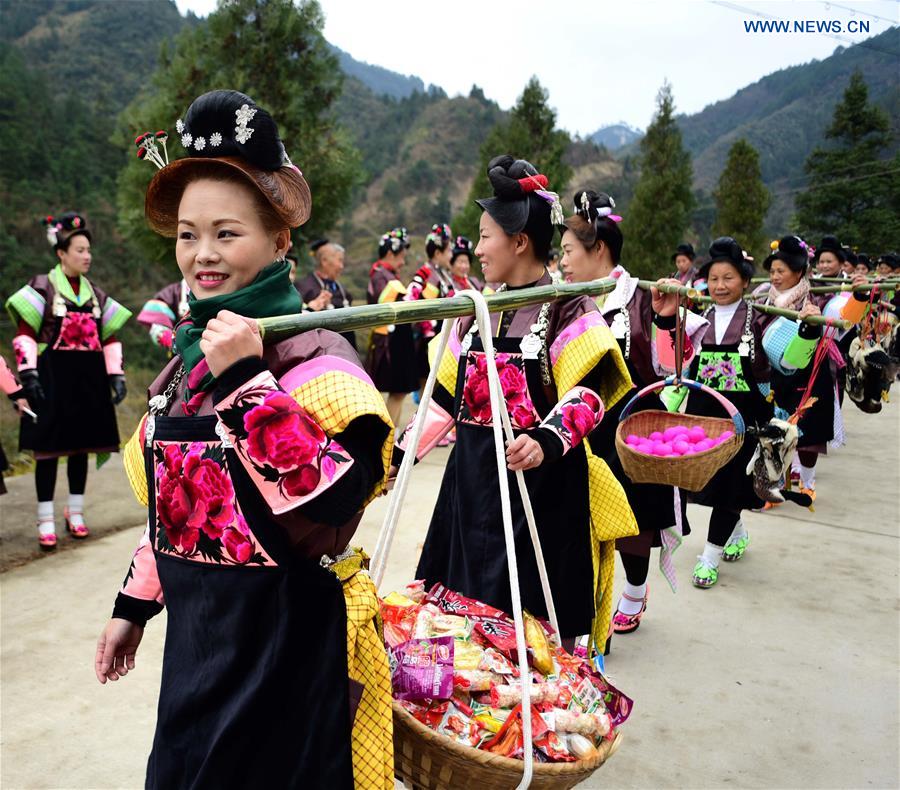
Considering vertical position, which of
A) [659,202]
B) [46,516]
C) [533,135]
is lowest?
[46,516]

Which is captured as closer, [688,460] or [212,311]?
[212,311]

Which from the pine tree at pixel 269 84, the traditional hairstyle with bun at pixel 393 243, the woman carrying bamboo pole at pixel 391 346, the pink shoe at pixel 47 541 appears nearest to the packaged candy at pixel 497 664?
the pink shoe at pixel 47 541

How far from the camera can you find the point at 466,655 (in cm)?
161

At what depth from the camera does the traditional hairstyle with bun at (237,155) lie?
140 cm

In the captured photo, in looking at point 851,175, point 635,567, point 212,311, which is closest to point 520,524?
point 212,311

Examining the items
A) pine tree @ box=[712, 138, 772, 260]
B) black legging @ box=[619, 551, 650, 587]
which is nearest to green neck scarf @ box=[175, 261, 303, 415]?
black legging @ box=[619, 551, 650, 587]

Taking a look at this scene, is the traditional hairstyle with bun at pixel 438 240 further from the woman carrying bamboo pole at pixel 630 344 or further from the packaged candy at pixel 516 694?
the packaged candy at pixel 516 694

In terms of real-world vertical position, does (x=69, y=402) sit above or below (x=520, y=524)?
below

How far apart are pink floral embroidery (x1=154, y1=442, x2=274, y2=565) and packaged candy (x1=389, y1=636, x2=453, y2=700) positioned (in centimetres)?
40

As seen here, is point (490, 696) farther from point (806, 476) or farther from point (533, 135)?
point (533, 135)

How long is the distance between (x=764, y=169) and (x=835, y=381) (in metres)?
59.4

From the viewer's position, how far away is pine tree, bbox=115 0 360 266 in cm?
827

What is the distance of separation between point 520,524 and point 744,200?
23.8m

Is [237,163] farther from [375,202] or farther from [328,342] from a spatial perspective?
[375,202]
